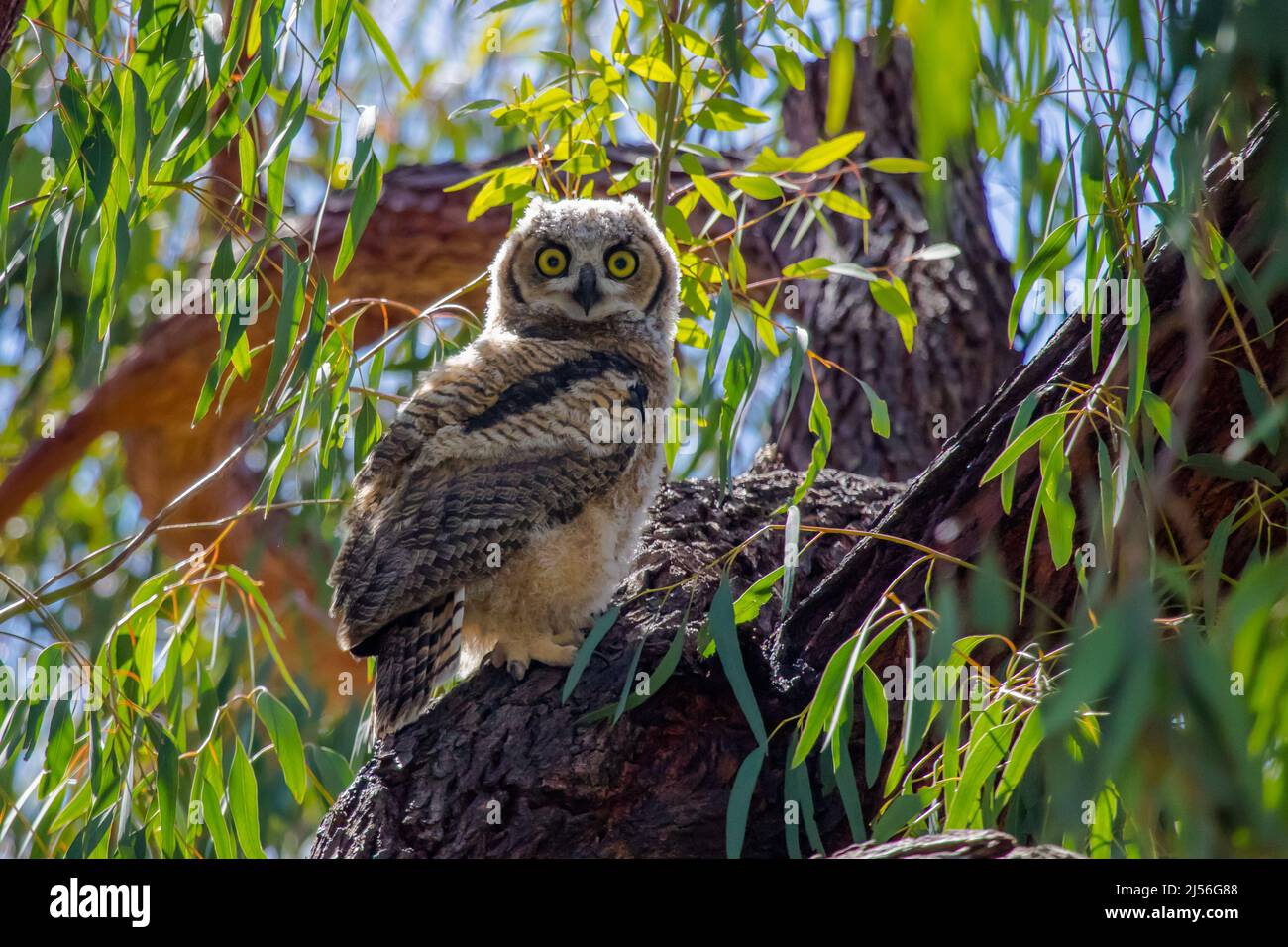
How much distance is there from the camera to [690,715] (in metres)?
2.21

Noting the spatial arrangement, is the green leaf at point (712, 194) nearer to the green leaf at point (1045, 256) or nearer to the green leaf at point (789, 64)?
the green leaf at point (789, 64)

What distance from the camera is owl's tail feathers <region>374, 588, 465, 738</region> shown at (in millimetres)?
2320

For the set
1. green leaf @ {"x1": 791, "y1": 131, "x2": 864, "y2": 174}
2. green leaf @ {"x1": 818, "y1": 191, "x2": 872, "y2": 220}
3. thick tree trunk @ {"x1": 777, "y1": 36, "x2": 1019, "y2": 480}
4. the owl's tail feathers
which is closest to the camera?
the owl's tail feathers

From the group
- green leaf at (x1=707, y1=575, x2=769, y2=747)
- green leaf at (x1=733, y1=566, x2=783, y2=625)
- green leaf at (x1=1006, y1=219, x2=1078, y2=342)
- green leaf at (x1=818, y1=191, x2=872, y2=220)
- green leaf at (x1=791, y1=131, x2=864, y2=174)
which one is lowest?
green leaf at (x1=707, y1=575, x2=769, y2=747)

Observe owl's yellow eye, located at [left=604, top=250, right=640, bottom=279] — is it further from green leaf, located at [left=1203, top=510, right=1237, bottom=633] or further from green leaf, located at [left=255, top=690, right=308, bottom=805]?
green leaf, located at [left=1203, top=510, right=1237, bottom=633]

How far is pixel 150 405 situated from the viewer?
13.8 feet

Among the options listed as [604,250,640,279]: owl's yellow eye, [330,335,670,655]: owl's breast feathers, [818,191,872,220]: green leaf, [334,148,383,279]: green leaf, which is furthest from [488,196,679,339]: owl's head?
[334,148,383,279]: green leaf

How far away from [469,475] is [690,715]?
627mm

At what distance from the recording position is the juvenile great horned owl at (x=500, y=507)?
2.36 metres

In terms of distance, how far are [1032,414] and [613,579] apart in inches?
35.3

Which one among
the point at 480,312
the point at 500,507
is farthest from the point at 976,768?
the point at 480,312

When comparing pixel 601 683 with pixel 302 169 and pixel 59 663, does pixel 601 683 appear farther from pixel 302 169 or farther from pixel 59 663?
pixel 302 169

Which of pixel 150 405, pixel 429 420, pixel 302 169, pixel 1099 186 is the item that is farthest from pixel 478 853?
pixel 302 169

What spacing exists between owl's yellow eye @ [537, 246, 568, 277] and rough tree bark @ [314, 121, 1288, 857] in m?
0.90
